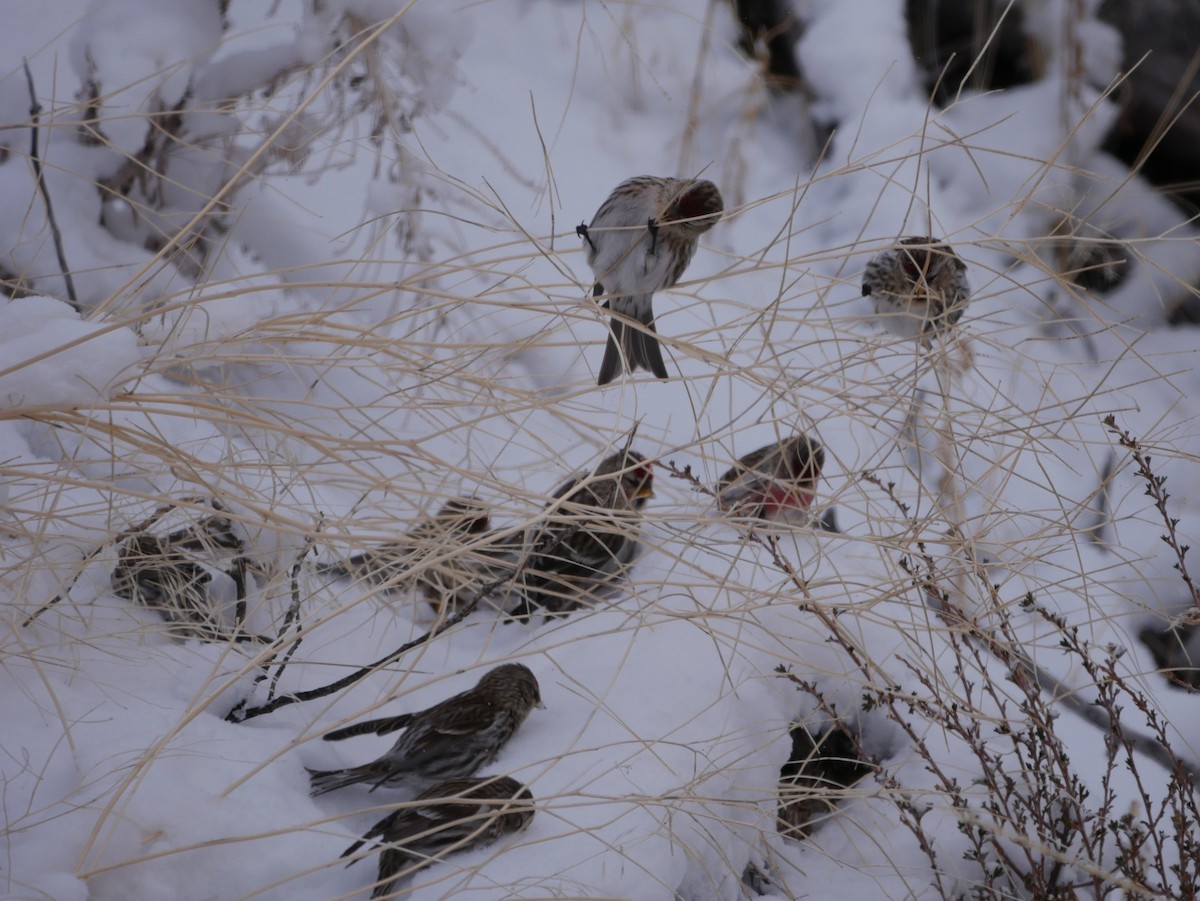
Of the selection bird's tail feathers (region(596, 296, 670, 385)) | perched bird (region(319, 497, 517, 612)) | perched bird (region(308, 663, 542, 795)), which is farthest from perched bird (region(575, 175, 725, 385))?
perched bird (region(308, 663, 542, 795))

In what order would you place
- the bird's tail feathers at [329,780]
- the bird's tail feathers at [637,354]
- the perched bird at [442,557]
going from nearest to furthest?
the perched bird at [442,557] → the bird's tail feathers at [329,780] → the bird's tail feathers at [637,354]

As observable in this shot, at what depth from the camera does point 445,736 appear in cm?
149

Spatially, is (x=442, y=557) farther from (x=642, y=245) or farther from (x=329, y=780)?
(x=642, y=245)

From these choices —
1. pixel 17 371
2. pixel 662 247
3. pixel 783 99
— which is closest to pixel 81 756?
pixel 17 371

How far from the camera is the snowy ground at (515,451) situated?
1.26 metres

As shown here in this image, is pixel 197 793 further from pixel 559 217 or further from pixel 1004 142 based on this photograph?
pixel 1004 142

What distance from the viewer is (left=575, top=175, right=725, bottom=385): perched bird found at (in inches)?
58.3

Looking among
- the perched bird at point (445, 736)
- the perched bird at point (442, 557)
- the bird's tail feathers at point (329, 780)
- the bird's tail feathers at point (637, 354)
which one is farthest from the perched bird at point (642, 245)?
the bird's tail feathers at point (329, 780)

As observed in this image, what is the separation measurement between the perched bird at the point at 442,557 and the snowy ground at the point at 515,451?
0.22ft

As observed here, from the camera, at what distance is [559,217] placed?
3428mm

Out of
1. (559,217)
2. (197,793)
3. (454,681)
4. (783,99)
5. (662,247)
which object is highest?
(783,99)

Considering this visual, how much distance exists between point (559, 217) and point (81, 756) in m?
2.53

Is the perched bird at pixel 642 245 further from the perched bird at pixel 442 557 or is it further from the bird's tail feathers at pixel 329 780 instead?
the bird's tail feathers at pixel 329 780

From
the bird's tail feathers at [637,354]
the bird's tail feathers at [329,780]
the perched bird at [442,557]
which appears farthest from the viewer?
the bird's tail feathers at [637,354]
